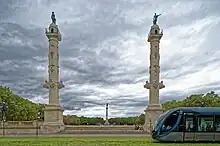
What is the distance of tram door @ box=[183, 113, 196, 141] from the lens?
31.3m

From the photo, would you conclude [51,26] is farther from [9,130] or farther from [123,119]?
[123,119]

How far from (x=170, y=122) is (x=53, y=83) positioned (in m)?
32.7

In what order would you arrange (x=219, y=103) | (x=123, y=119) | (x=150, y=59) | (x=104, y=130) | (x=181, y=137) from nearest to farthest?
(x=181, y=137) → (x=104, y=130) → (x=150, y=59) → (x=219, y=103) → (x=123, y=119)

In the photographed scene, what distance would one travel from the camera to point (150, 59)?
62.6 m

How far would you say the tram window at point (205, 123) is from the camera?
103 ft

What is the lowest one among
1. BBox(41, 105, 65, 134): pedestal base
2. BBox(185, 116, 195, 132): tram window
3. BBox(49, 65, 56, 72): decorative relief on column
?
BBox(41, 105, 65, 134): pedestal base

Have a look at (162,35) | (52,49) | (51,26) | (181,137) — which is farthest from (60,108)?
(181,137)

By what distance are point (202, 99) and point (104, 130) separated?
118ft

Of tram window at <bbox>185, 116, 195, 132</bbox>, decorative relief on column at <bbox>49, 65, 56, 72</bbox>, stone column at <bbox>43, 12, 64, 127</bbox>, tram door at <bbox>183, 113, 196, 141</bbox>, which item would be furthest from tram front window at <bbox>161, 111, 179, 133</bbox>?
decorative relief on column at <bbox>49, 65, 56, 72</bbox>

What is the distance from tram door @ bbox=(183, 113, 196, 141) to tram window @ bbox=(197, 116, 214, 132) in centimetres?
47

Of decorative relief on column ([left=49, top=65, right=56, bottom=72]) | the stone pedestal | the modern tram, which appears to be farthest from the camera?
decorative relief on column ([left=49, top=65, right=56, bottom=72])

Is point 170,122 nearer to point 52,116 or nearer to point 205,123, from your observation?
point 205,123

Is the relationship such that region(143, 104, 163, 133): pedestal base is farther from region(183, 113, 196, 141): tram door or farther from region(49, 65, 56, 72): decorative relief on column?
region(183, 113, 196, 141): tram door

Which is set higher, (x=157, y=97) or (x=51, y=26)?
(x=51, y=26)
